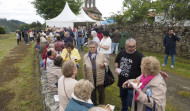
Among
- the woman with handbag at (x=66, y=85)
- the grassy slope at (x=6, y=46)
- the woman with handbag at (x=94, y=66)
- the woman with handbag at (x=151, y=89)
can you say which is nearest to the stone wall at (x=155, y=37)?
the woman with handbag at (x=94, y=66)

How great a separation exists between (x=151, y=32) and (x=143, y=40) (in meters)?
0.95

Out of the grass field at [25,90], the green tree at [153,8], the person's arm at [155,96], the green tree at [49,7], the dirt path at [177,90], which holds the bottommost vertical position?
the grass field at [25,90]

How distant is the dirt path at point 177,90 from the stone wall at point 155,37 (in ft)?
11.0

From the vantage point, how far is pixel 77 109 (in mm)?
1680

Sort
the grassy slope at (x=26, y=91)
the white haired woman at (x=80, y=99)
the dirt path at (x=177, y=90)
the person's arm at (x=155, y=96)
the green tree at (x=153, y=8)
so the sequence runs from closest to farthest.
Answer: the white haired woman at (x=80, y=99), the person's arm at (x=155, y=96), the dirt path at (x=177, y=90), the grassy slope at (x=26, y=91), the green tree at (x=153, y=8)

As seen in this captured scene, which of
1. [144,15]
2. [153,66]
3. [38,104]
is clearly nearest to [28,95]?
[38,104]

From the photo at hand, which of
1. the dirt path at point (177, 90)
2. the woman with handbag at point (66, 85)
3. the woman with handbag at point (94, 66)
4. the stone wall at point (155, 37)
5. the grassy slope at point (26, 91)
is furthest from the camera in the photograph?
the stone wall at point (155, 37)

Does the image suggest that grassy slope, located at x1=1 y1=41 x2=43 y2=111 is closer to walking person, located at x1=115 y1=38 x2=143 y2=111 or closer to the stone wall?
walking person, located at x1=115 y1=38 x2=143 y2=111

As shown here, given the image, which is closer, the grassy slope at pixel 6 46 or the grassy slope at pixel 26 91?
the grassy slope at pixel 26 91

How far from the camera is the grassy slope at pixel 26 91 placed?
13.1ft

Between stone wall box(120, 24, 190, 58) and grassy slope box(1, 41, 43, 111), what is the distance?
7.97 m

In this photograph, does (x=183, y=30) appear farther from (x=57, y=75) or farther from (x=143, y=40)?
(x=57, y=75)

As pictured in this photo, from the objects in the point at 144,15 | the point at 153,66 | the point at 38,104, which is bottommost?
the point at 38,104

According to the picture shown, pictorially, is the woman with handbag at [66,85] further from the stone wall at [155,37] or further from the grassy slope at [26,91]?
the stone wall at [155,37]
